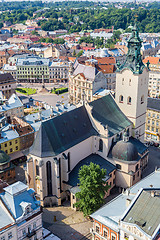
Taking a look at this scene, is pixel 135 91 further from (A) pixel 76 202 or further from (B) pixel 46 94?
(B) pixel 46 94

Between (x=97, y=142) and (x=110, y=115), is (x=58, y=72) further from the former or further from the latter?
(x=97, y=142)

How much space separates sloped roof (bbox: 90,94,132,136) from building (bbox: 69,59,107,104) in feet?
129

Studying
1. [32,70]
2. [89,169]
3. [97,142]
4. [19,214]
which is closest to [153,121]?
[97,142]

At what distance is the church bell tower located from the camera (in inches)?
2702

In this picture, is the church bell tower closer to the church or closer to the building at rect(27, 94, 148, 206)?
the church

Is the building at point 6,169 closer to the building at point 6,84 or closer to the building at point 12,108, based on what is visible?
the building at point 12,108

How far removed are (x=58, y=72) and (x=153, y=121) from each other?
86371 millimetres

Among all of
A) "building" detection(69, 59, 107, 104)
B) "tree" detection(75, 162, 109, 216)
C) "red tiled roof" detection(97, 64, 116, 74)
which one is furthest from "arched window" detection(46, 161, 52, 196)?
"red tiled roof" detection(97, 64, 116, 74)

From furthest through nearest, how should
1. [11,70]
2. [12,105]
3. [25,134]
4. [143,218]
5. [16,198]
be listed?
1. [11,70]
2. [12,105]
3. [25,134]
4. [16,198]
5. [143,218]

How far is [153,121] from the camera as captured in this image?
9006 centimetres

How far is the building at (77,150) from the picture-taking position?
189 feet

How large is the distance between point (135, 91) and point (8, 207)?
3949 cm

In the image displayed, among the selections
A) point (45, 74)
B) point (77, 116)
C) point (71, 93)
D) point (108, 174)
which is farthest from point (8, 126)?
point (45, 74)

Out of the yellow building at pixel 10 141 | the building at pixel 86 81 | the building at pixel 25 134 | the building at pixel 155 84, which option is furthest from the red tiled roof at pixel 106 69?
the yellow building at pixel 10 141
